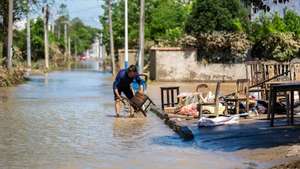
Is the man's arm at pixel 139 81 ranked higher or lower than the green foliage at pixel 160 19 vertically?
lower

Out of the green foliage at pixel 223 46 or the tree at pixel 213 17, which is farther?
the tree at pixel 213 17

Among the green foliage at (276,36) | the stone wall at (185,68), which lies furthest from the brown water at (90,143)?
the green foliage at (276,36)

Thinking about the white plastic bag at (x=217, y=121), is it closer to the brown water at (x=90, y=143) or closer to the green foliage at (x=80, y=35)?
the brown water at (x=90, y=143)

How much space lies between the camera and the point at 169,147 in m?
12.3

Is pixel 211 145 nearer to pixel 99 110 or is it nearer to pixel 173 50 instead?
pixel 99 110

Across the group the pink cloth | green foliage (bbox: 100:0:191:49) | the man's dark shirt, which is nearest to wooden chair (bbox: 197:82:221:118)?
the pink cloth

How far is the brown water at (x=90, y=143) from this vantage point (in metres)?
10.5

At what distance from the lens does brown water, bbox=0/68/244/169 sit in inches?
415

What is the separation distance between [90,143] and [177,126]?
8.32 feet

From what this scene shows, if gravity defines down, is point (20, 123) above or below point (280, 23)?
below

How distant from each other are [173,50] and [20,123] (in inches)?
887

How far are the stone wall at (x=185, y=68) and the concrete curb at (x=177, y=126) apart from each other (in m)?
19.3

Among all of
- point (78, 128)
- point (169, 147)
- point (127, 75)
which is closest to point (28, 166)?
point (169, 147)

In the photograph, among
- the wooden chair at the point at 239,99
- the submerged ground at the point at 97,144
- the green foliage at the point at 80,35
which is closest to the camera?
the submerged ground at the point at 97,144
